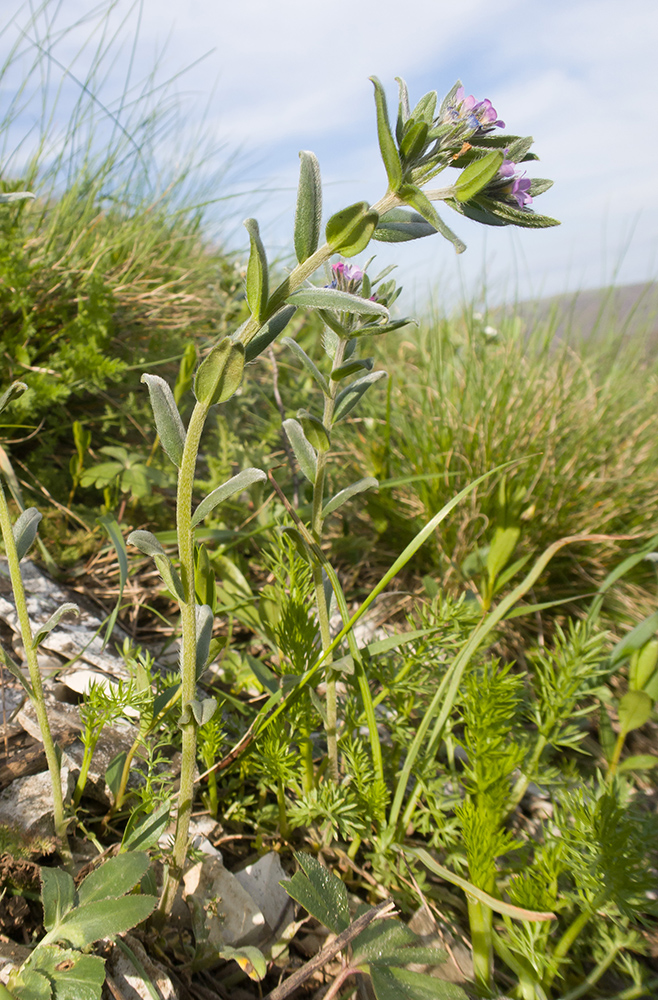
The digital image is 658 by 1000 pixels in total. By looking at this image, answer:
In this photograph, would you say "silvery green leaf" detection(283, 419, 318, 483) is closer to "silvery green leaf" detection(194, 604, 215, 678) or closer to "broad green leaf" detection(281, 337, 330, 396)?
"broad green leaf" detection(281, 337, 330, 396)

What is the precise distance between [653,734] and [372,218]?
6.64ft

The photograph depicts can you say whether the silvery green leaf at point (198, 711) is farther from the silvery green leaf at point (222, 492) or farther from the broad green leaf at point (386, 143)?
the broad green leaf at point (386, 143)

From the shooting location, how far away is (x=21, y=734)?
4.40ft

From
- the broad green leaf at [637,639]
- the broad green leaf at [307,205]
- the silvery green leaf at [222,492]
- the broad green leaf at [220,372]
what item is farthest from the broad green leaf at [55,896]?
the broad green leaf at [637,639]

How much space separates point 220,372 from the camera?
2.87ft

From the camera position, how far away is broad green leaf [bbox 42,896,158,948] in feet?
2.86

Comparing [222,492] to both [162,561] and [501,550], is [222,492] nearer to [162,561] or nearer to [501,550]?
[162,561]

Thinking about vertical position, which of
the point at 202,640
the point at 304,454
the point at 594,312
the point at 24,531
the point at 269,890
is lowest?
the point at 269,890

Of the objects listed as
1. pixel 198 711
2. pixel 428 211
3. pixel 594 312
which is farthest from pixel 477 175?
pixel 594 312

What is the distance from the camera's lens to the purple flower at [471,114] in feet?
3.09

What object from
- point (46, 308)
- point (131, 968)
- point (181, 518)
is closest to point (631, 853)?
point (131, 968)

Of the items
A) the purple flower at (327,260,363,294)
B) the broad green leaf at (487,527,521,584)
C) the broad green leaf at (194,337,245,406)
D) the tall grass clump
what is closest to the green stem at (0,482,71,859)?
the broad green leaf at (194,337,245,406)

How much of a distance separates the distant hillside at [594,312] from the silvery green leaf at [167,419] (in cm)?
275

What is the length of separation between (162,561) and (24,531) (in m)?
0.27
